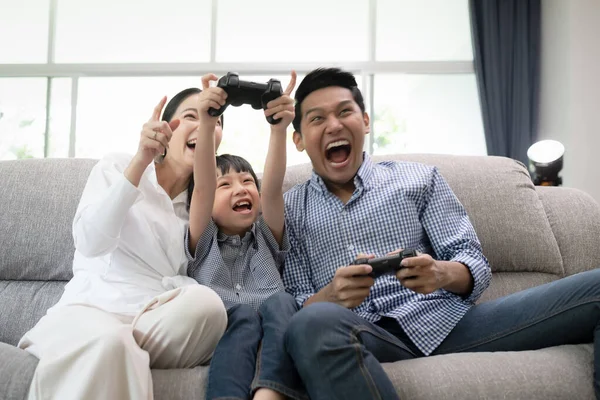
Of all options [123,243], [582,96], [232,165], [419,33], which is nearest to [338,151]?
[232,165]

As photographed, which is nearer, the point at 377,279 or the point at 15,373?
the point at 15,373

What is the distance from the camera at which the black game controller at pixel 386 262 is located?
1.26m

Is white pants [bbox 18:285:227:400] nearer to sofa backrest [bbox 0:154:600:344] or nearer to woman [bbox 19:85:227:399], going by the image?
woman [bbox 19:85:227:399]

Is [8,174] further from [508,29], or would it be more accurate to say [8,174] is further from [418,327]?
[508,29]

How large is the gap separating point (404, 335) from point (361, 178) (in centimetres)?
49

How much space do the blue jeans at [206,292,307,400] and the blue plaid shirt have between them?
0.22 m

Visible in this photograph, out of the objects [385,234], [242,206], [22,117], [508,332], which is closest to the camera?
[508,332]

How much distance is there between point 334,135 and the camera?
1.71 meters

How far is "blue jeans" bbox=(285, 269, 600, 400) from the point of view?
43.1 inches

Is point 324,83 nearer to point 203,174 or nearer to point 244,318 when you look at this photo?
point 203,174

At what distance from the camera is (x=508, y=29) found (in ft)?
15.2

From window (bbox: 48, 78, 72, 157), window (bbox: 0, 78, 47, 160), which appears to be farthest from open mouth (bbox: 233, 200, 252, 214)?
window (bbox: 0, 78, 47, 160)

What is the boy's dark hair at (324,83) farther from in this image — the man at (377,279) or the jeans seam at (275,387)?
the jeans seam at (275,387)

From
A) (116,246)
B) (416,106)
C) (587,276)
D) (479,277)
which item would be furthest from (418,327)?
(416,106)
